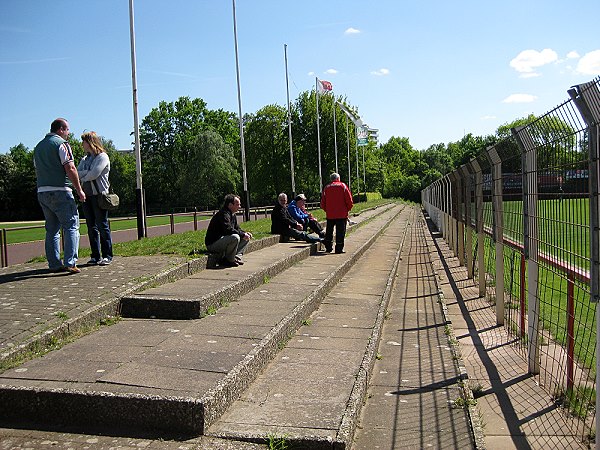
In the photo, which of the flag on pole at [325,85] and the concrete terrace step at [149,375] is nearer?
the concrete terrace step at [149,375]

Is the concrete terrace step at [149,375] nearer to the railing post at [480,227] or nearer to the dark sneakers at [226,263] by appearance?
the dark sneakers at [226,263]

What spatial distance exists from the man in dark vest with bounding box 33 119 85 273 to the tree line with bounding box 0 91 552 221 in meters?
55.0

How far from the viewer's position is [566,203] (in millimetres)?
4414

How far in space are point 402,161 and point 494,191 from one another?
444 feet

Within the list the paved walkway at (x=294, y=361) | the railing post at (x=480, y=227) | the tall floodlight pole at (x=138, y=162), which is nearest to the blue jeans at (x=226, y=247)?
the paved walkway at (x=294, y=361)

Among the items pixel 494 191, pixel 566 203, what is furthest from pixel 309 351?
pixel 494 191

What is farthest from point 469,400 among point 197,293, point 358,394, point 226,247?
point 226,247

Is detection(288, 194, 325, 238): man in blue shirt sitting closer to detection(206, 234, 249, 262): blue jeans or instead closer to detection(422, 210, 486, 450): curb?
detection(206, 234, 249, 262): blue jeans

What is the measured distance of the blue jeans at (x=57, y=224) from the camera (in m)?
7.00

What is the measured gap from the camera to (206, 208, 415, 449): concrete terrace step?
11.9 feet

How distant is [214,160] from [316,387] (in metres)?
66.8

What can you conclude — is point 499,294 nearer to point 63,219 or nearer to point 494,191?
point 494,191

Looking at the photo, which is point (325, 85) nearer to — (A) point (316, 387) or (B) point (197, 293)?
(B) point (197, 293)

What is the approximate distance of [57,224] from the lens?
713cm
